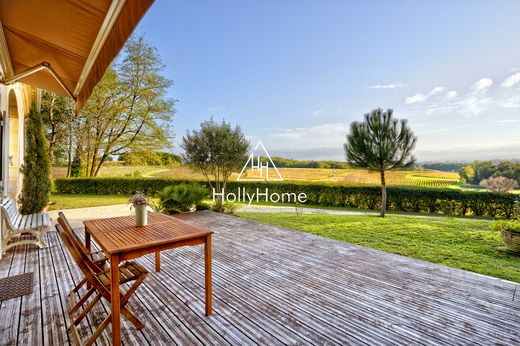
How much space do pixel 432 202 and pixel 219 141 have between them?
8954 mm

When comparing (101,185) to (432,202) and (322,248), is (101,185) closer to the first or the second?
(322,248)

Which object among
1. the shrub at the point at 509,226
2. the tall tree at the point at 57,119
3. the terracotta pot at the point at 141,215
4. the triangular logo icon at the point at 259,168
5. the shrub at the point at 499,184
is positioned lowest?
the shrub at the point at 509,226

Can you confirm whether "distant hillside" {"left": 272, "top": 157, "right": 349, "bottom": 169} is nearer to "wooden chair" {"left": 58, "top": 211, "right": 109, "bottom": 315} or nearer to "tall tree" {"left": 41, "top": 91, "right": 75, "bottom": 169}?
"wooden chair" {"left": 58, "top": 211, "right": 109, "bottom": 315}

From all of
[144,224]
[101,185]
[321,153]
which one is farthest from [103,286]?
[101,185]

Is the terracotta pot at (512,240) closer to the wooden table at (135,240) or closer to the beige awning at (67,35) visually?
the wooden table at (135,240)

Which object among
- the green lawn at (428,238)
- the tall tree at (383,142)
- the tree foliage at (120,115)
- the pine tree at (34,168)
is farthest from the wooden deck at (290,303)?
the tree foliage at (120,115)

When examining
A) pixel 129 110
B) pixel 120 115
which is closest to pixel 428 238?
pixel 129 110

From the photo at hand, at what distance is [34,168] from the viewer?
6445 mm

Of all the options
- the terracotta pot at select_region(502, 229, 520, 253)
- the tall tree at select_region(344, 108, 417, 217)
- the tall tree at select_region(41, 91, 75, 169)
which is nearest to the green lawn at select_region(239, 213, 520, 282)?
the terracotta pot at select_region(502, 229, 520, 253)

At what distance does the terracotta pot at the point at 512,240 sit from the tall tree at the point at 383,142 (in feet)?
15.0

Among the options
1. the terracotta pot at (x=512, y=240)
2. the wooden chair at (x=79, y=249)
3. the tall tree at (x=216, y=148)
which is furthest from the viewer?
the tall tree at (x=216, y=148)

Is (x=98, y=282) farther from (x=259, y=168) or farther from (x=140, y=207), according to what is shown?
(x=259, y=168)

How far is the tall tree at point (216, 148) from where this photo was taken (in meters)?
8.89

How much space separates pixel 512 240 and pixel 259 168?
811 centimetres
